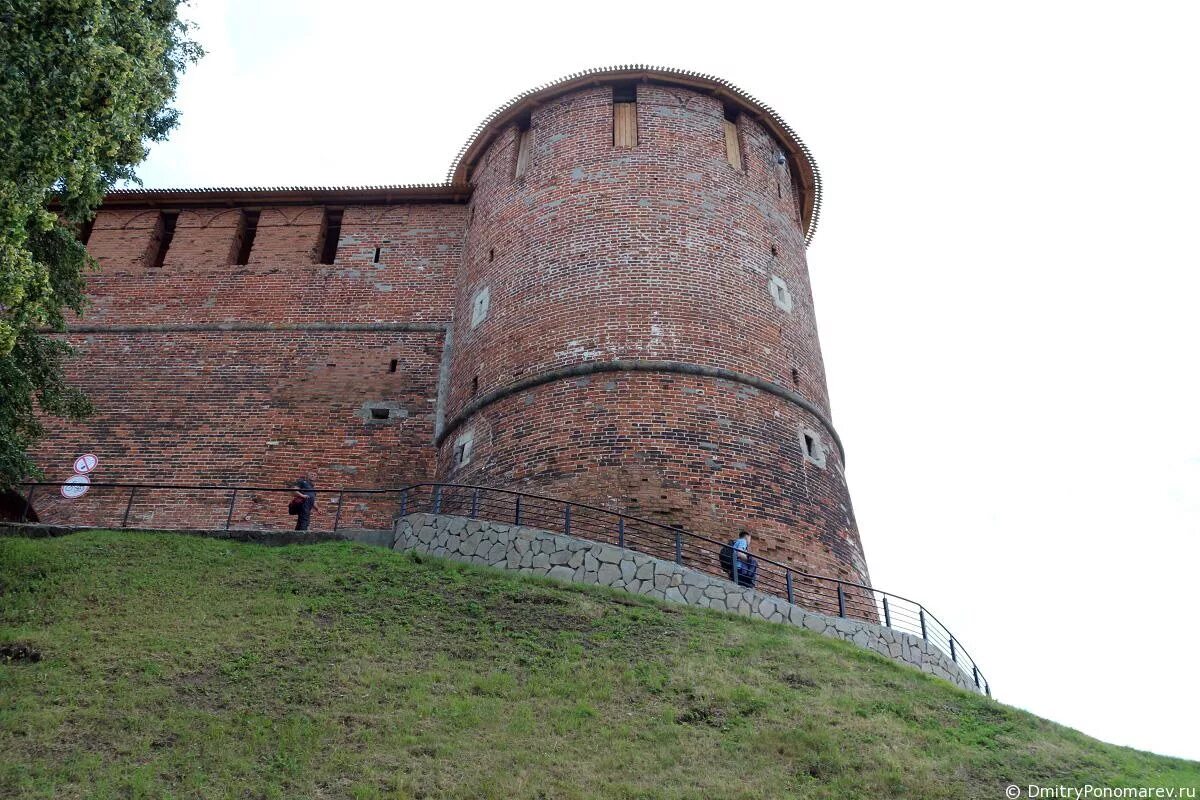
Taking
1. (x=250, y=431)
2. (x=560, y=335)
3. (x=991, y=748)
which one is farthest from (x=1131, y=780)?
(x=250, y=431)

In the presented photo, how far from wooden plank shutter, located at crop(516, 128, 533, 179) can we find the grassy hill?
8.02m

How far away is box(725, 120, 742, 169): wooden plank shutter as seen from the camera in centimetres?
1603

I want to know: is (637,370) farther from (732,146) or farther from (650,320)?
(732,146)

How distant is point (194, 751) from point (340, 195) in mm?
13075

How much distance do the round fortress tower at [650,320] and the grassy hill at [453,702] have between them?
2.37m

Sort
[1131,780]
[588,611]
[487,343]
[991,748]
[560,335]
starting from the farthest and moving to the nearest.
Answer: [487,343], [560,335], [588,611], [991,748], [1131,780]

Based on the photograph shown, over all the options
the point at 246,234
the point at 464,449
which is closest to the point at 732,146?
the point at 464,449

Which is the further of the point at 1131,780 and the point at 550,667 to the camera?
the point at 550,667

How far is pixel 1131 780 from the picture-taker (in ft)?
22.6

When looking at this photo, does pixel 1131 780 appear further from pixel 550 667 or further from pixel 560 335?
pixel 560 335

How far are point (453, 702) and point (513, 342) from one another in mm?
7212

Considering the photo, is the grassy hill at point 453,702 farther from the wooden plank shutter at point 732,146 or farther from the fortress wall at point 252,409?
the wooden plank shutter at point 732,146

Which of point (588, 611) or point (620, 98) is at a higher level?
point (620, 98)

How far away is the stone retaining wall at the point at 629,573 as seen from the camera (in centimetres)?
1061
